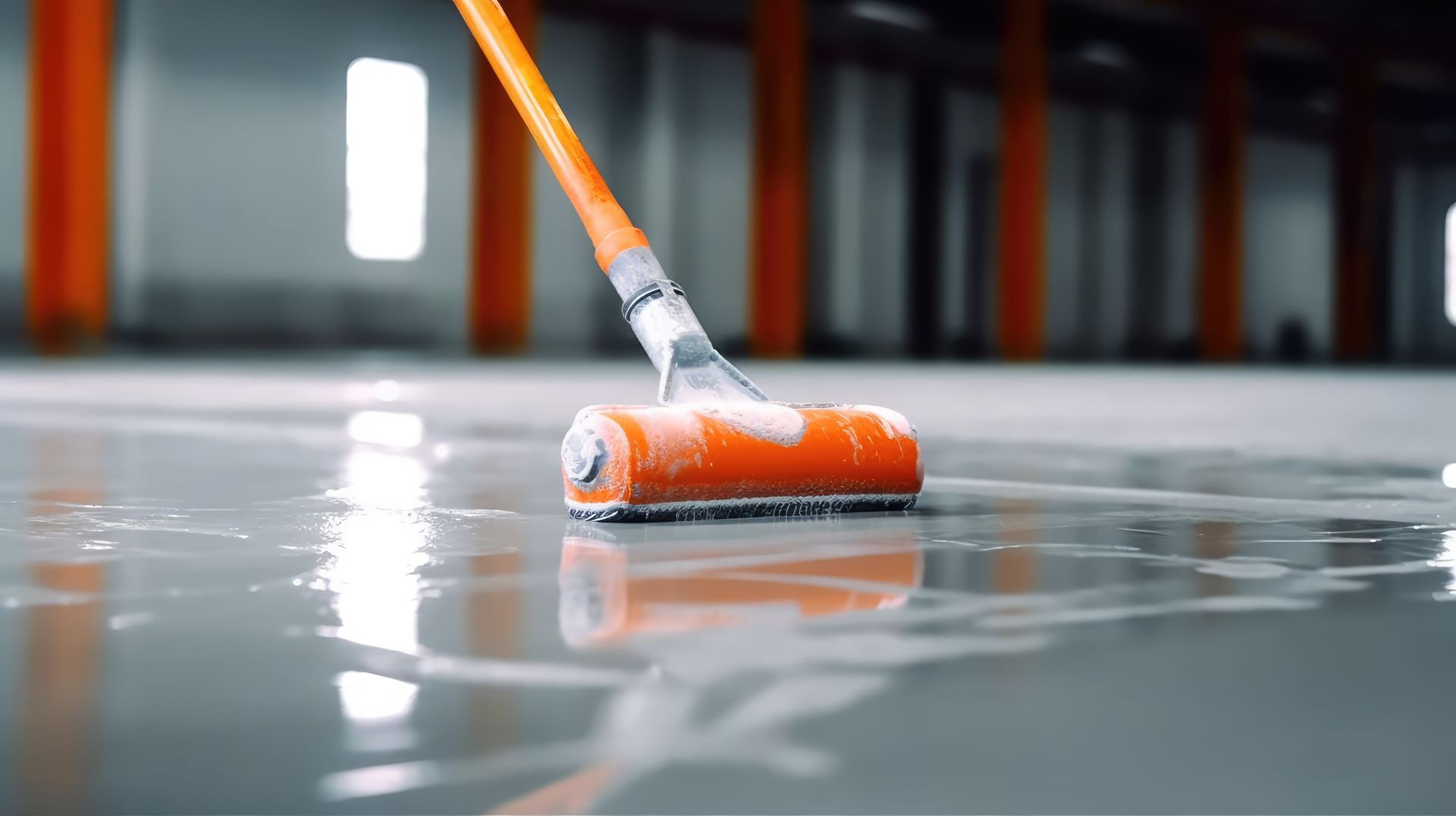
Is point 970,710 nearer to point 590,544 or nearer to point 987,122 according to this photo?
point 590,544

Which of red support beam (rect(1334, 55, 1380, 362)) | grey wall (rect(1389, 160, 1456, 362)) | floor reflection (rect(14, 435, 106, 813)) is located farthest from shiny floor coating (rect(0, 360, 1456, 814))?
grey wall (rect(1389, 160, 1456, 362))

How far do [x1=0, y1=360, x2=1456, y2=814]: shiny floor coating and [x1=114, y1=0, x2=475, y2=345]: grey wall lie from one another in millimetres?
8415

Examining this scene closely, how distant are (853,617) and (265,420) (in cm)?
277

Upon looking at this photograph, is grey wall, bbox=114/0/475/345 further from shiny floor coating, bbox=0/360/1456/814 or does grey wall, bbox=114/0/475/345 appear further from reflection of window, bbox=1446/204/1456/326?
reflection of window, bbox=1446/204/1456/326

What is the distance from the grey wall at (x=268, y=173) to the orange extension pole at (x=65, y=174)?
0.29 m

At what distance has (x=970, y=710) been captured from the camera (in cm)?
81

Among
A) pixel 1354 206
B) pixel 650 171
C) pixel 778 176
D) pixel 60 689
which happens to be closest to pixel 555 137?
pixel 60 689

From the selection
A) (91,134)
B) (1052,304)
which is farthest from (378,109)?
(1052,304)

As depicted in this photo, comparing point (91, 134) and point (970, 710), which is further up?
point (91, 134)

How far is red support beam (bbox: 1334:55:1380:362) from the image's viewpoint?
18500 millimetres

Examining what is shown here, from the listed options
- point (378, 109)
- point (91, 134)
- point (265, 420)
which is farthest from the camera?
point (378, 109)

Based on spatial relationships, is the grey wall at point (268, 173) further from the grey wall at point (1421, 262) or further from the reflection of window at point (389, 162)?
the grey wall at point (1421, 262)

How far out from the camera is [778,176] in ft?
42.6

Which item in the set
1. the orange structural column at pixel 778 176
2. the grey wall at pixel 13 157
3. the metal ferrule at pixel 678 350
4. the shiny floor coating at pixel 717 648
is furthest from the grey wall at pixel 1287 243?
the metal ferrule at pixel 678 350
